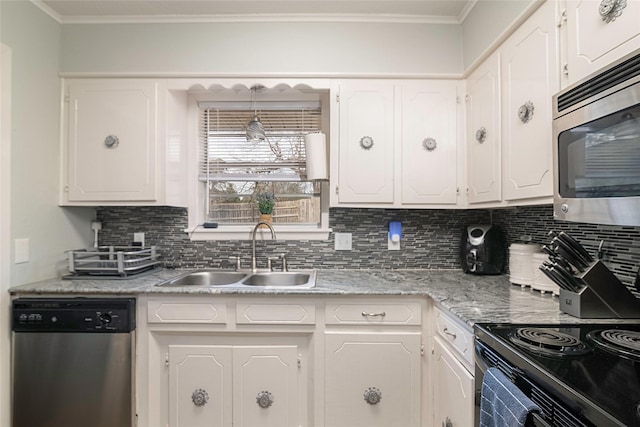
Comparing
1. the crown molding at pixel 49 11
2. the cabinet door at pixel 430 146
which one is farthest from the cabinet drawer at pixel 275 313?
the crown molding at pixel 49 11

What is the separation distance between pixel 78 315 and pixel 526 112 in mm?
2334

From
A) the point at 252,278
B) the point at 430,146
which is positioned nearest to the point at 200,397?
the point at 252,278

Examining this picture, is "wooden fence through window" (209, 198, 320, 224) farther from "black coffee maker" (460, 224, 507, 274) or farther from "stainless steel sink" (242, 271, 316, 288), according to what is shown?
"black coffee maker" (460, 224, 507, 274)

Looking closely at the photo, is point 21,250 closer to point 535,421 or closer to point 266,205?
point 266,205

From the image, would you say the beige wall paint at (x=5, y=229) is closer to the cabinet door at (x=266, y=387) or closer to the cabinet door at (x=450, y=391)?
the cabinet door at (x=266, y=387)

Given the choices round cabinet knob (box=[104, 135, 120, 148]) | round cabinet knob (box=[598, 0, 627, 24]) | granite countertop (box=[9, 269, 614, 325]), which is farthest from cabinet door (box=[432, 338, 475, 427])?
round cabinet knob (box=[104, 135, 120, 148])

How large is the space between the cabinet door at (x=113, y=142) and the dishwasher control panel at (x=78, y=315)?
26.3 inches

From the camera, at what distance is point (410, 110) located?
6.63 ft

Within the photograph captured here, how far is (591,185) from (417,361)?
3.70 ft

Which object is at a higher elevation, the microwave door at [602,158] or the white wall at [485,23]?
the white wall at [485,23]

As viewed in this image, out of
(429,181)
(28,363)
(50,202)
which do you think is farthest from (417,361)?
(50,202)

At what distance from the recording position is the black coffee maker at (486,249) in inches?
77.5

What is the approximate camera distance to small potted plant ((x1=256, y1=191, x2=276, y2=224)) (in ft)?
7.37

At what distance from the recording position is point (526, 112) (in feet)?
4.59
